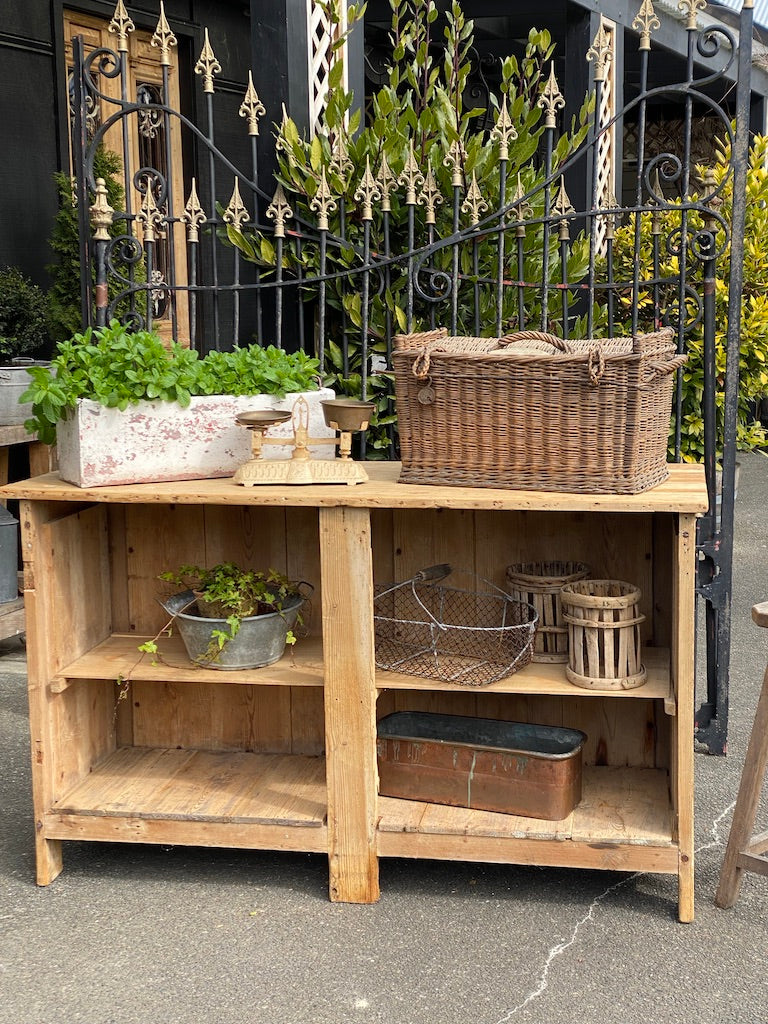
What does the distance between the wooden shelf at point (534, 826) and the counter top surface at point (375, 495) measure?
0.92m

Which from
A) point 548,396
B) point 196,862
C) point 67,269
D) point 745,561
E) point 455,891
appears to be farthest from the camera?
point 745,561

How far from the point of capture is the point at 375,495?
3.26 meters

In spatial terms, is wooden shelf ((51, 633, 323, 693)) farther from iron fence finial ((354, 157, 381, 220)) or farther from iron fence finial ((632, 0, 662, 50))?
iron fence finial ((632, 0, 662, 50))

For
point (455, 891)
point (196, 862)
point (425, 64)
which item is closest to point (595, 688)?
point (455, 891)

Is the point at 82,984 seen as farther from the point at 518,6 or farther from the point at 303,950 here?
the point at 518,6

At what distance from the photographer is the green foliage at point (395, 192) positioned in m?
4.54

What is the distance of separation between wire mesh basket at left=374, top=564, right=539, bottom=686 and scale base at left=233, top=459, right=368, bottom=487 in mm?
480

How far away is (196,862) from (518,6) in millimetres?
6633

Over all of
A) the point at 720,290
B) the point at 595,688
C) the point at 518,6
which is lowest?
the point at 595,688

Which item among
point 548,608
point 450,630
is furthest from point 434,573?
point 548,608

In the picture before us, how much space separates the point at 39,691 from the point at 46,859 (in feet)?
1.65

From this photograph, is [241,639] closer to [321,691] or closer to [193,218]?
[321,691]

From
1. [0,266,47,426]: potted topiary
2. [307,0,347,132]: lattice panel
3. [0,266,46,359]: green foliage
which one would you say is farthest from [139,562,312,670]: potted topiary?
[0,266,46,359]: green foliage

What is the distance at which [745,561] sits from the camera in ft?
24.5
